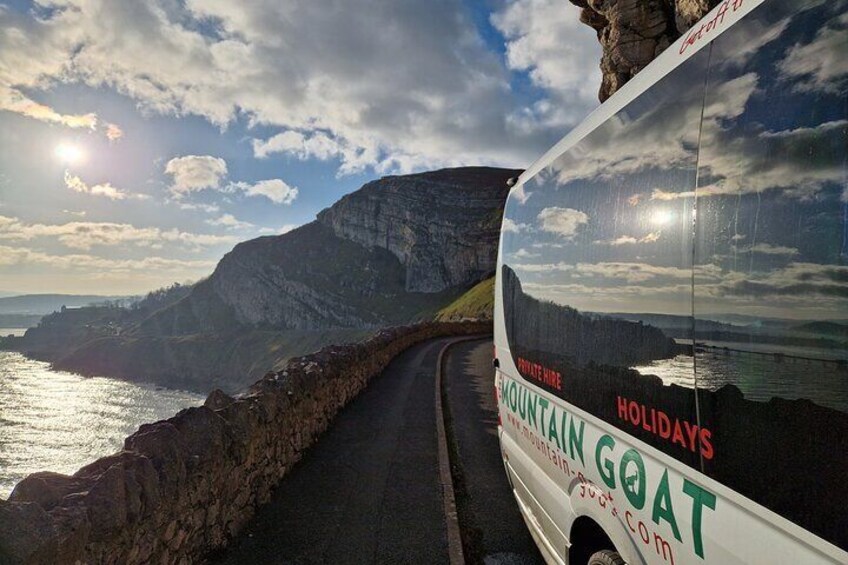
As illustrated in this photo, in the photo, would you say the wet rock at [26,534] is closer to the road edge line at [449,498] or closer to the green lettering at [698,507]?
the green lettering at [698,507]

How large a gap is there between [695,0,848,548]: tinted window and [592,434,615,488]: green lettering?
90 centimetres

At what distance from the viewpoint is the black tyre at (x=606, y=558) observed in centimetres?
295

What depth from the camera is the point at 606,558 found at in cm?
302

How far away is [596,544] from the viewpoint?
341 cm

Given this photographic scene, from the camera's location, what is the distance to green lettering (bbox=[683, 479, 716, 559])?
7.01ft

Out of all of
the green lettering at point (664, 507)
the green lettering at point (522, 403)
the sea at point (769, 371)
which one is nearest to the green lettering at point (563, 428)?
the green lettering at point (522, 403)

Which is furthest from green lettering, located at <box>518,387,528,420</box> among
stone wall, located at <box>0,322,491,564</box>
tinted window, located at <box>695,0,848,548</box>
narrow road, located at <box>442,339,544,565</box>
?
Result: stone wall, located at <box>0,322,491,564</box>


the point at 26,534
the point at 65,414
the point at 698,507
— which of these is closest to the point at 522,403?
the point at 698,507

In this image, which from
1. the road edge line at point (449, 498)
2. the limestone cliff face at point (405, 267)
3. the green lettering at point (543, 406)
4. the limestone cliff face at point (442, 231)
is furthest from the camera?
the limestone cliff face at point (405, 267)

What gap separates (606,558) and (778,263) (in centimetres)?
202

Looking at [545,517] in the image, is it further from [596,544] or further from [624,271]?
[624,271]

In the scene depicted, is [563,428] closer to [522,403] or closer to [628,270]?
[522,403]

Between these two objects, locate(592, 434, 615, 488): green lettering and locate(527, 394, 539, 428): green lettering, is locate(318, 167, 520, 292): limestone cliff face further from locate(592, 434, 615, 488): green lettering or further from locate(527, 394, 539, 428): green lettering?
locate(592, 434, 615, 488): green lettering

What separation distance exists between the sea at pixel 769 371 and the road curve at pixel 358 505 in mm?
4132
